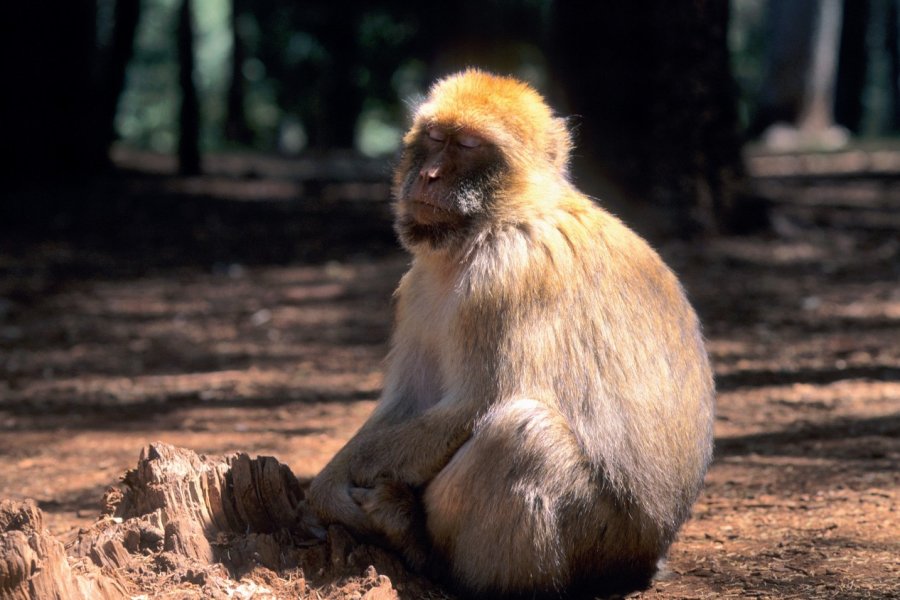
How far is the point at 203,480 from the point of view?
394 centimetres

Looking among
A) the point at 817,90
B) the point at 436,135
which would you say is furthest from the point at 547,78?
the point at 817,90

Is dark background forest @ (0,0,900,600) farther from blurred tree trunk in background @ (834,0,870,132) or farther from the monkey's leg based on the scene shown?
blurred tree trunk in background @ (834,0,870,132)

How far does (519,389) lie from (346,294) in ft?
19.8

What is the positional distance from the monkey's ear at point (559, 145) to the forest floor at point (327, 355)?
5.13 ft

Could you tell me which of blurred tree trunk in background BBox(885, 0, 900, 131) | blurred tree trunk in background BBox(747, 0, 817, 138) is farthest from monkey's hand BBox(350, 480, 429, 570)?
blurred tree trunk in background BBox(885, 0, 900, 131)

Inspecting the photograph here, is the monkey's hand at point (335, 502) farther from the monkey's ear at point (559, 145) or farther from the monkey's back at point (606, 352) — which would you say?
the monkey's ear at point (559, 145)

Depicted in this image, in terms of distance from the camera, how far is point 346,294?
9.66m

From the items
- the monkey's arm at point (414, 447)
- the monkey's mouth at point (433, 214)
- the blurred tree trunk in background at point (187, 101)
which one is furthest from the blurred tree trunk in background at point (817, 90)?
the monkey's arm at point (414, 447)

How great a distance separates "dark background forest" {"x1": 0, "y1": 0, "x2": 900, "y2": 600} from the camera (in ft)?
13.1

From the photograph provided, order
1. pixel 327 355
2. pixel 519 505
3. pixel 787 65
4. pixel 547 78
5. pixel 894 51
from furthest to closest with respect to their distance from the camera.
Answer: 1. pixel 894 51
2. pixel 787 65
3. pixel 547 78
4. pixel 327 355
5. pixel 519 505

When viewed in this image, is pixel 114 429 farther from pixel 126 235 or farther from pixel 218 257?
pixel 126 235

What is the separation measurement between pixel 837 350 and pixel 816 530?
3320mm

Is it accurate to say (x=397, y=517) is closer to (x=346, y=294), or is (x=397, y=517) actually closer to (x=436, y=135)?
(x=436, y=135)

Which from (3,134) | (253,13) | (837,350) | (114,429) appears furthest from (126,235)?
(253,13)
